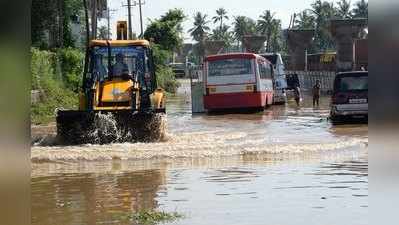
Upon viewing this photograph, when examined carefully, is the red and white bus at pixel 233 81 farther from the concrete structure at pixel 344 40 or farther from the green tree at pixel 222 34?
the green tree at pixel 222 34

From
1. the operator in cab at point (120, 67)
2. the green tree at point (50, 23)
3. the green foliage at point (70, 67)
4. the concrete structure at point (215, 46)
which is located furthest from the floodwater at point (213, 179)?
the concrete structure at point (215, 46)

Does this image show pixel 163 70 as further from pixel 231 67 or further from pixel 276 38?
pixel 276 38

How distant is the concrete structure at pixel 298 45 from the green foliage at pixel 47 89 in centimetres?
2517

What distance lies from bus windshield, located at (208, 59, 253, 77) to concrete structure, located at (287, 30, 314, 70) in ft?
79.4

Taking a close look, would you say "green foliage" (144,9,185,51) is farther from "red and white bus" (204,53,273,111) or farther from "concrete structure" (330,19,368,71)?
"red and white bus" (204,53,273,111)

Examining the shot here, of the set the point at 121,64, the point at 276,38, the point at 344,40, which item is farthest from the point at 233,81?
the point at 276,38

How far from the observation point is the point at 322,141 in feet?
47.9

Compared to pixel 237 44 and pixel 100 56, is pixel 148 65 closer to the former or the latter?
pixel 100 56

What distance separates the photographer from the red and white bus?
24922mm

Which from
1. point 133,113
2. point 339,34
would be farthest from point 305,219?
point 339,34

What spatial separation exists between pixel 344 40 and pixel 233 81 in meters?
16.6

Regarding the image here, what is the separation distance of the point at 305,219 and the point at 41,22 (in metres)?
27.1

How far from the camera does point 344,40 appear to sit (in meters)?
39.1
